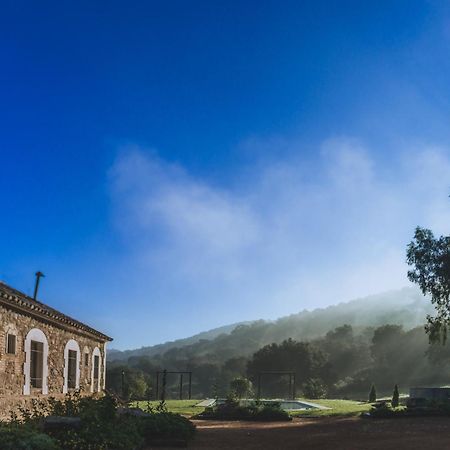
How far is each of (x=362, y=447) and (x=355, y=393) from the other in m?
62.5

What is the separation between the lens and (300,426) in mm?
19688

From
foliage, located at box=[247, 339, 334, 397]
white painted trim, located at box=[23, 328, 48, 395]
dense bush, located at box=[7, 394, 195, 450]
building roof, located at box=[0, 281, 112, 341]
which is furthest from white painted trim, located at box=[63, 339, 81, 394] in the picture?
foliage, located at box=[247, 339, 334, 397]

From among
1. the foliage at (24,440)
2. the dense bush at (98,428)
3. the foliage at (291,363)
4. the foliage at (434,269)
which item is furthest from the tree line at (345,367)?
the foliage at (24,440)

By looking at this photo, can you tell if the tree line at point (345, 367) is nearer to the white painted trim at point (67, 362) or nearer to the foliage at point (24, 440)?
the white painted trim at point (67, 362)

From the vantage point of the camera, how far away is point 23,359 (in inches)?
643

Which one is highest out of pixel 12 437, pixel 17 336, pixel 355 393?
pixel 17 336

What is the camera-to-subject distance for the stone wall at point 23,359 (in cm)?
1497

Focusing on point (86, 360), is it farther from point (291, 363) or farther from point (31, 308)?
point (291, 363)

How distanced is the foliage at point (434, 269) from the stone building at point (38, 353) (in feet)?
58.8

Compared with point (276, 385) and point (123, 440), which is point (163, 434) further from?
point (276, 385)

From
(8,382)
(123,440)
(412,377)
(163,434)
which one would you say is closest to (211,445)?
(163,434)

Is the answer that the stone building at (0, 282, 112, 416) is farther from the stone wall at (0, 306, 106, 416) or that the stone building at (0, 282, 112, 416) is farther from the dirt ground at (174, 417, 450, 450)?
the dirt ground at (174, 417, 450, 450)

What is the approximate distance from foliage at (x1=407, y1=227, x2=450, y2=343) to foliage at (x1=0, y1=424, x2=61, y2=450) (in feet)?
80.0

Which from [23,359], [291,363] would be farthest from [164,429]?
[291,363]
